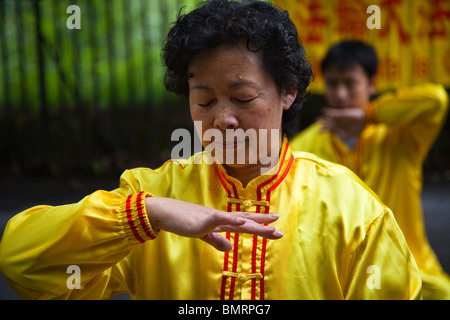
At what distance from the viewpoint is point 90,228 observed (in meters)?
1.72

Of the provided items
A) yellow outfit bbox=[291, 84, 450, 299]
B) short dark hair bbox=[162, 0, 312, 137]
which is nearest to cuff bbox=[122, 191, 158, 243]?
short dark hair bbox=[162, 0, 312, 137]

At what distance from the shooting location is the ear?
203cm

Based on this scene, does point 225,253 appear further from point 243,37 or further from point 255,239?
point 243,37

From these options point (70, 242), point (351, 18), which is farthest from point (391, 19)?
point (70, 242)

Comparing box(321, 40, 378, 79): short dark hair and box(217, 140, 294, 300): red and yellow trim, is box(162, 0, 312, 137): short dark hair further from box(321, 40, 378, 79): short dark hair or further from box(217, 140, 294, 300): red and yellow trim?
box(321, 40, 378, 79): short dark hair

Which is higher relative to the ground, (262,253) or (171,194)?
(171,194)

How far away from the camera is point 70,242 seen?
1.71m

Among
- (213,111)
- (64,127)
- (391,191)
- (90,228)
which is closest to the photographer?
(90,228)

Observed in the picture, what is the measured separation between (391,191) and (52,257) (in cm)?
282

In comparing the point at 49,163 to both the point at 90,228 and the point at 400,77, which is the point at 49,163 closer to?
the point at 400,77

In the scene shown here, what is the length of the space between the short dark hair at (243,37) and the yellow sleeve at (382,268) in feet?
1.84

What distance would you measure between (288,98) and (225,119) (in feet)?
1.07

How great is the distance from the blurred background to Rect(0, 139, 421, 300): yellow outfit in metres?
3.86
